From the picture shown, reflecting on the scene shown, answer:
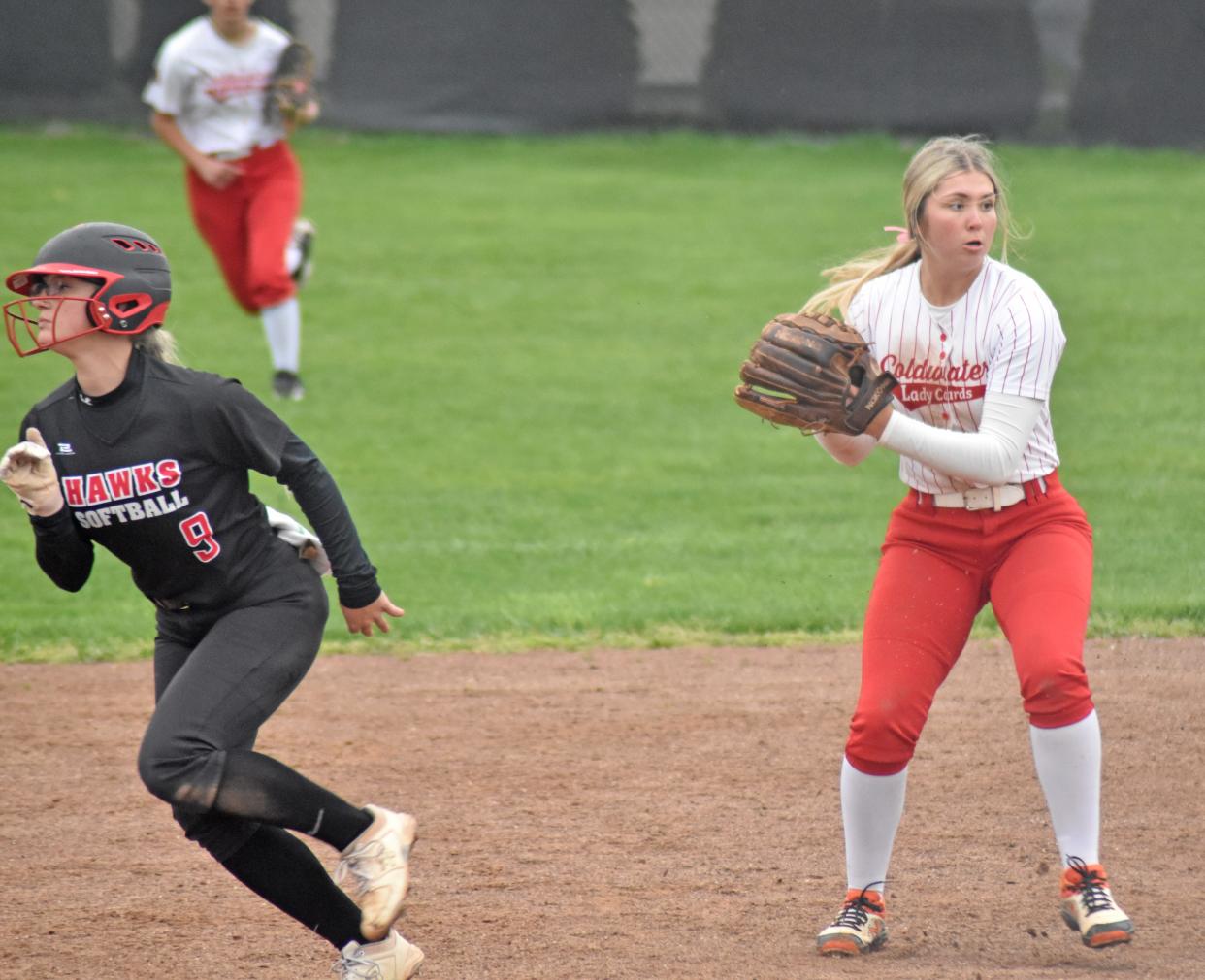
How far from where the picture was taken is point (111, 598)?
8.38 m

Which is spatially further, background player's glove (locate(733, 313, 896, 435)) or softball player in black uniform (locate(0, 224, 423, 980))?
background player's glove (locate(733, 313, 896, 435))

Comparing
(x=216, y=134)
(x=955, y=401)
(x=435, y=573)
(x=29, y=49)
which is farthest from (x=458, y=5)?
(x=955, y=401)

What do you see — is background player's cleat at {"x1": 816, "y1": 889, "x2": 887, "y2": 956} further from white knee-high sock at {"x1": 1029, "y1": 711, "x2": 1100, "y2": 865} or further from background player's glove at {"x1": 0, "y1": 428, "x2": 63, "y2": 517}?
background player's glove at {"x1": 0, "y1": 428, "x2": 63, "y2": 517}

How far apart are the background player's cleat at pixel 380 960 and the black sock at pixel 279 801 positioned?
0.85 ft

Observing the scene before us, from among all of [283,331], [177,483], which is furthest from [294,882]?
[283,331]

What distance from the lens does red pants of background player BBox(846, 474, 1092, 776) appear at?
405 centimetres

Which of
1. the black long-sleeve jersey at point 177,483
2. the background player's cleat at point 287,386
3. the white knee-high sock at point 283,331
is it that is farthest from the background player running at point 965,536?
the background player's cleat at point 287,386

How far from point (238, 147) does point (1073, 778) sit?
803cm

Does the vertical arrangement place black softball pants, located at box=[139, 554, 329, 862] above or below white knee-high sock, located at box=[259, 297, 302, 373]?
above

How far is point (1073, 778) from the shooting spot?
4.11 metres

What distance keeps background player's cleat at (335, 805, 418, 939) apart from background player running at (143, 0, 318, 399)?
7.26m

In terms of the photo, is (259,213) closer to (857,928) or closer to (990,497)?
(990,497)

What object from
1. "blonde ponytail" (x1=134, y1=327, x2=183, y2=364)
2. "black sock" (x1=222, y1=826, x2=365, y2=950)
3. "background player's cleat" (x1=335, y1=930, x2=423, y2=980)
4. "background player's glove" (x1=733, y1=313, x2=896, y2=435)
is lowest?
"background player's cleat" (x1=335, y1=930, x2=423, y2=980)

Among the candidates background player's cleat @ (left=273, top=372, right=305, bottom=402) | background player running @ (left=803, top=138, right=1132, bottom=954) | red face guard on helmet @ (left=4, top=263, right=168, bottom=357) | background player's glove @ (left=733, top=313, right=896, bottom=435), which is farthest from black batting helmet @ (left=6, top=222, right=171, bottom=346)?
background player's cleat @ (left=273, top=372, right=305, bottom=402)
